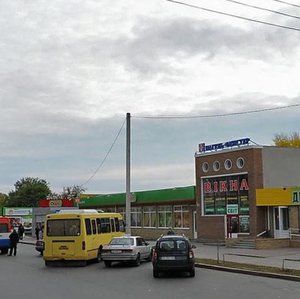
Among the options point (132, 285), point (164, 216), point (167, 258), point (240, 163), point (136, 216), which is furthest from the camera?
point (136, 216)

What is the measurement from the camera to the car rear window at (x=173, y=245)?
Answer: 69.1ft

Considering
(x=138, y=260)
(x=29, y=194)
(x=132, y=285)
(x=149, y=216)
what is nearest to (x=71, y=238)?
(x=138, y=260)

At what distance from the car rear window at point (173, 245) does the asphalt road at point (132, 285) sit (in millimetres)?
1016

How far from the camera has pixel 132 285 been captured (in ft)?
58.7

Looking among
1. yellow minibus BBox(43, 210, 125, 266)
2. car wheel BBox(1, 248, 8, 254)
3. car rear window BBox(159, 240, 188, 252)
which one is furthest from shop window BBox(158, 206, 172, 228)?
car rear window BBox(159, 240, 188, 252)

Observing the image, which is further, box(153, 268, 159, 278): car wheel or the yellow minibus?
the yellow minibus

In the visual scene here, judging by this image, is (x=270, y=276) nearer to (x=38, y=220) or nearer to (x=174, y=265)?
(x=174, y=265)

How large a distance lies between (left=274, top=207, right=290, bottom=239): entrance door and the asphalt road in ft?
53.5

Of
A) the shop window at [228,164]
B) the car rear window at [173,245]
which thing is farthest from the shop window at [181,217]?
the car rear window at [173,245]

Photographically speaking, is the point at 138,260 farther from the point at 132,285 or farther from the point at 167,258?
the point at 132,285

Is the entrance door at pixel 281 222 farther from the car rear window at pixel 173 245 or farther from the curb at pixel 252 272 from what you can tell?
the car rear window at pixel 173 245

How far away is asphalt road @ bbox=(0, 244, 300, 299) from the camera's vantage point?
1533cm

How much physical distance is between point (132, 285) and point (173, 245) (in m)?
3.62

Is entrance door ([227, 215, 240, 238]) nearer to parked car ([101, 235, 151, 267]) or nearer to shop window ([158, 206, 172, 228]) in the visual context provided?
shop window ([158, 206, 172, 228])
